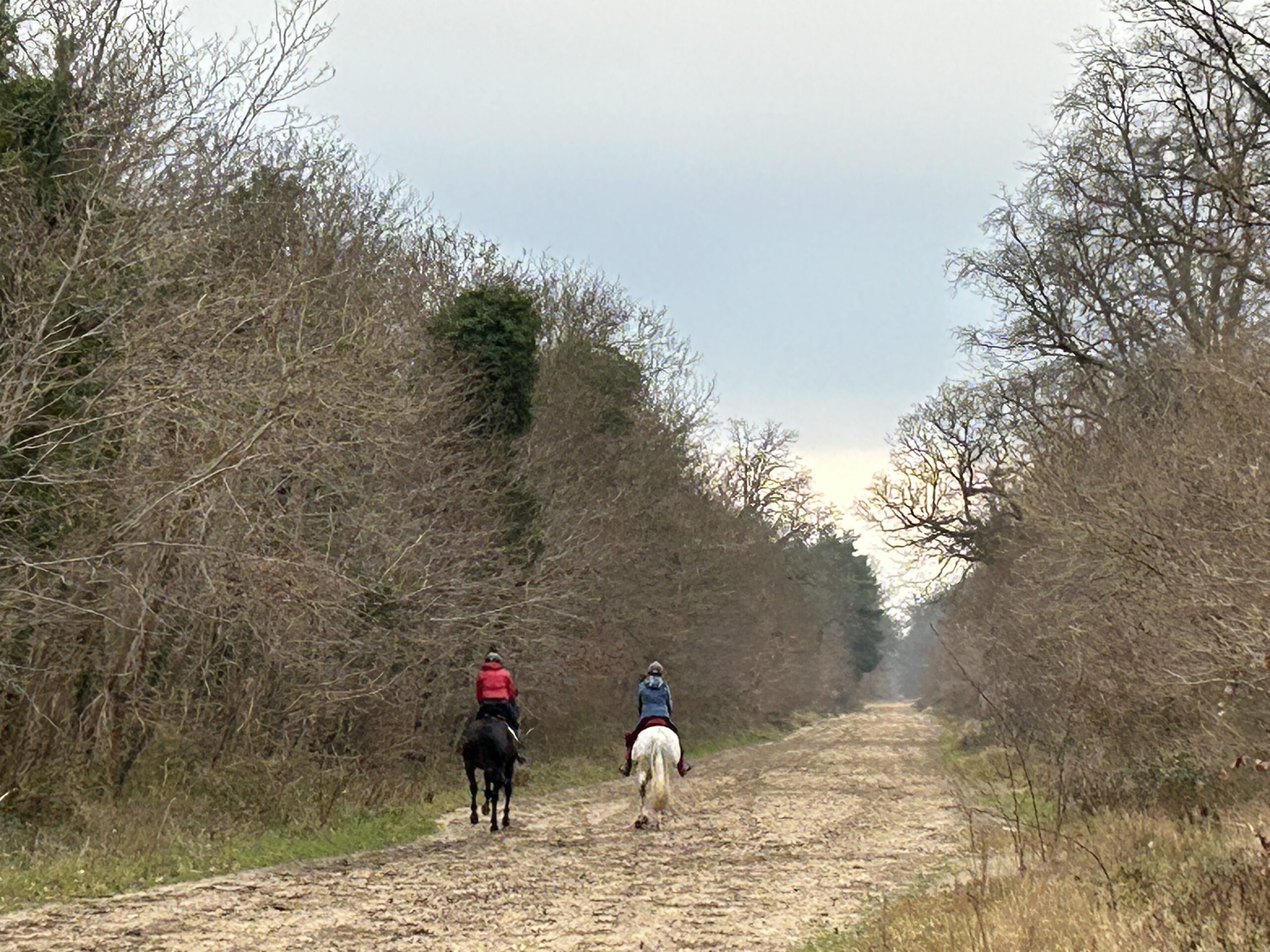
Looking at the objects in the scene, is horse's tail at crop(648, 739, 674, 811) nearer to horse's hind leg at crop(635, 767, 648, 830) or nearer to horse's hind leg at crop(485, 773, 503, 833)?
horse's hind leg at crop(635, 767, 648, 830)

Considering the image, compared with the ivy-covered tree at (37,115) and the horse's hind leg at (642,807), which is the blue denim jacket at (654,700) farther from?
the ivy-covered tree at (37,115)

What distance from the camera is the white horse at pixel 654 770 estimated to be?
59.4 feet

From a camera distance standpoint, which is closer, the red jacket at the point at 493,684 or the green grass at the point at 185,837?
the green grass at the point at 185,837

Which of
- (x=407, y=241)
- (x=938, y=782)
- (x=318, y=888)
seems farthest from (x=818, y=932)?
(x=407, y=241)

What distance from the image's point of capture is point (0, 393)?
11500 mm

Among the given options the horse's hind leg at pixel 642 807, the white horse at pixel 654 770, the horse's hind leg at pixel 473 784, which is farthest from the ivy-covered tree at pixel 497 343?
the horse's hind leg at pixel 642 807

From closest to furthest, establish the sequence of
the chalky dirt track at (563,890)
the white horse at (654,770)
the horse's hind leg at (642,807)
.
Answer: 1. the chalky dirt track at (563,890)
2. the horse's hind leg at (642,807)
3. the white horse at (654,770)

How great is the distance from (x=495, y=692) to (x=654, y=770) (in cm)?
266

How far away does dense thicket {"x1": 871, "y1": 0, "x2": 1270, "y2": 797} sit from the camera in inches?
592

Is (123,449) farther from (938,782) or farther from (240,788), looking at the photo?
(938,782)

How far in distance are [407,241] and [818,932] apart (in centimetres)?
2644

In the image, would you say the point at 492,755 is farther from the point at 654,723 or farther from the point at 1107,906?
the point at 1107,906

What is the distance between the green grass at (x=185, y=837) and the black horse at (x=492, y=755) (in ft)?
3.34

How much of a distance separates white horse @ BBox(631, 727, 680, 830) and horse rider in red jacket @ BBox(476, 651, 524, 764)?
180cm
